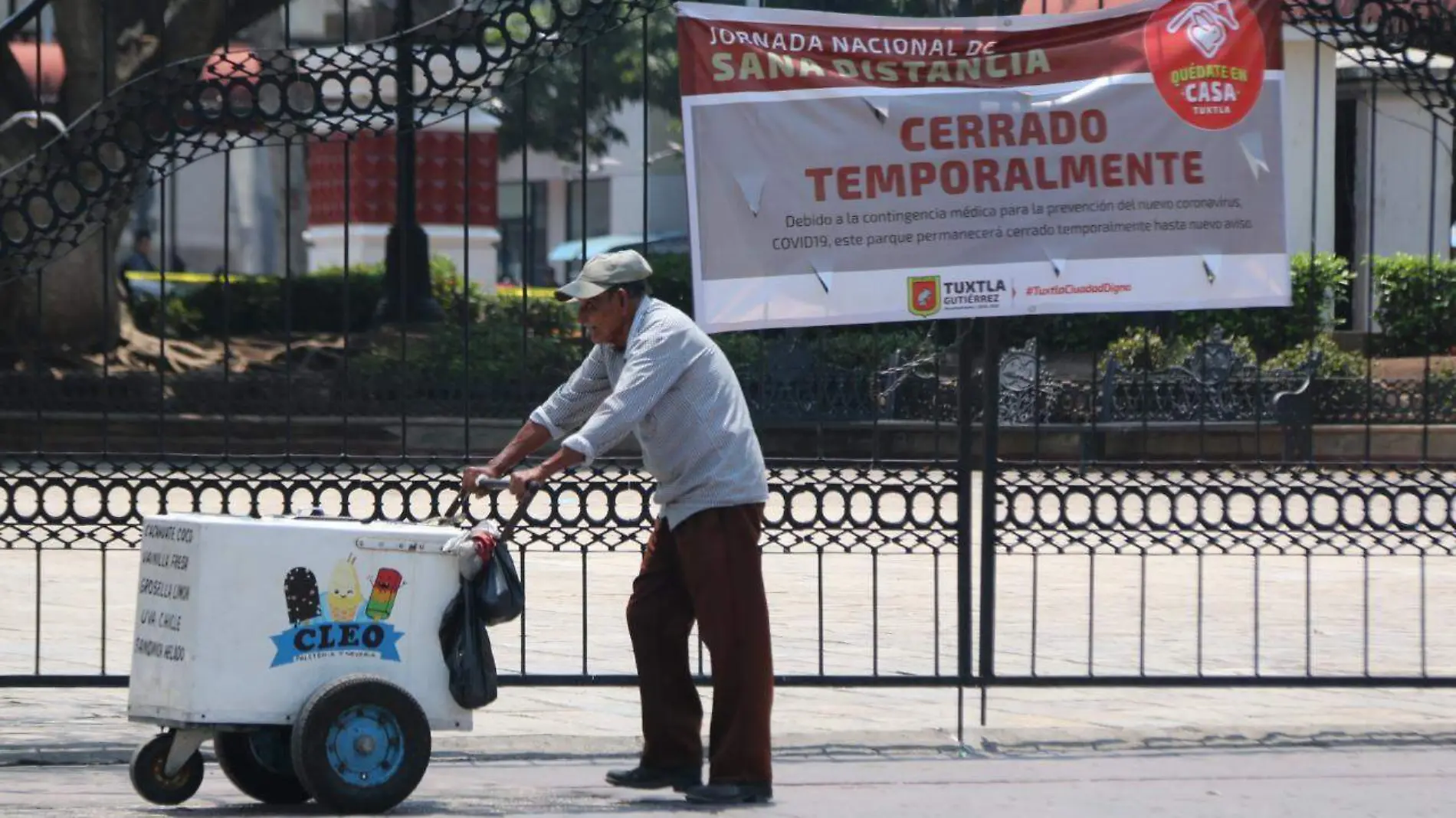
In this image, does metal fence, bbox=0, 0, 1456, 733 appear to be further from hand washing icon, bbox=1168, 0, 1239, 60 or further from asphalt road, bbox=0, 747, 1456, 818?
asphalt road, bbox=0, 747, 1456, 818

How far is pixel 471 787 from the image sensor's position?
20.8 feet

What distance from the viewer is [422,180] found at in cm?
2597

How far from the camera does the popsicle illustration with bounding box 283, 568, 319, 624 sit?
5676 mm

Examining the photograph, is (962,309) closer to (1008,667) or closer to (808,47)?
(808,47)

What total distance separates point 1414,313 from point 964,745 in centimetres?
394

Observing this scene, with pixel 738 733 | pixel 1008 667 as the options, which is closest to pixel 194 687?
pixel 738 733

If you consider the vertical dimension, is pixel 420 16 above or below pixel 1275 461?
above

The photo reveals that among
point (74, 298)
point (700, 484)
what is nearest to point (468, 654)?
point (700, 484)

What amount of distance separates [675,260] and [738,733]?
13740 mm

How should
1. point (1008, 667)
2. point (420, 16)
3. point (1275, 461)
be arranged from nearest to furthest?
point (1275, 461) → point (1008, 667) → point (420, 16)

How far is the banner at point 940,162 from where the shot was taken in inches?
284

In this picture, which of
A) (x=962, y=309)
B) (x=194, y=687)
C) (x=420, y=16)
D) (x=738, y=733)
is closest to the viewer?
(x=194, y=687)

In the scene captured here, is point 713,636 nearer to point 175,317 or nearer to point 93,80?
point 93,80

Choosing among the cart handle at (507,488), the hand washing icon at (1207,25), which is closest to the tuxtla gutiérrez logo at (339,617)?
the cart handle at (507,488)
